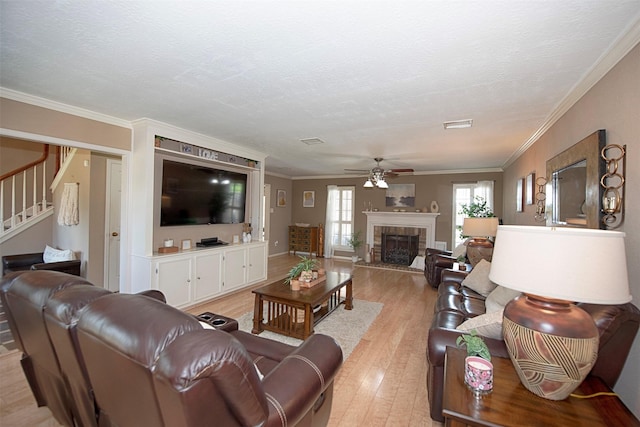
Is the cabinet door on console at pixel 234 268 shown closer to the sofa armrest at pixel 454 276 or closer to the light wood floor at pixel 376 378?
the light wood floor at pixel 376 378

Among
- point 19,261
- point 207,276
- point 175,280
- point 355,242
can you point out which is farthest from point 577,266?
point 355,242

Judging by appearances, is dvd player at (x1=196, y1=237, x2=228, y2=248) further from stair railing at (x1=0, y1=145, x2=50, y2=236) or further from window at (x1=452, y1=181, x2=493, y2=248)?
window at (x1=452, y1=181, x2=493, y2=248)

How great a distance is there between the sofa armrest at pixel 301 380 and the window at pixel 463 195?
242 inches

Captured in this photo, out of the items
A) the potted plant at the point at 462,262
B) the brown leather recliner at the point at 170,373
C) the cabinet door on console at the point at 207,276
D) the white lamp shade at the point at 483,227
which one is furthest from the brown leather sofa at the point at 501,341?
the cabinet door on console at the point at 207,276

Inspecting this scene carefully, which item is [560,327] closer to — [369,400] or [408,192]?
[369,400]

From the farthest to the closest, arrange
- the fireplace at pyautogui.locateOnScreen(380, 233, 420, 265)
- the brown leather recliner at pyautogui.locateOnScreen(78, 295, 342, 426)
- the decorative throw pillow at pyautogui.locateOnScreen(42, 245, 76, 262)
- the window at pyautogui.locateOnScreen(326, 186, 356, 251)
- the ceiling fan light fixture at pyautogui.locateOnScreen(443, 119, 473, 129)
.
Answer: the window at pyautogui.locateOnScreen(326, 186, 356, 251), the fireplace at pyautogui.locateOnScreen(380, 233, 420, 265), the decorative throw pillow at pyautogui.locateOnScreen(42, 245, 76, 262), the ceiling fan light fixture at pyautogui.locateOnScreen(443, 119, 473, 129), the brown leather recliner at pyautogui.locateOnScreen(78, 295, 342, 426)

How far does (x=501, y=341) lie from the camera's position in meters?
1.74

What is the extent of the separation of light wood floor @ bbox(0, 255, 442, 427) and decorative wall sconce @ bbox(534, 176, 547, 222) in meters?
1.80

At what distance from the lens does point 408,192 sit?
24.3 feet

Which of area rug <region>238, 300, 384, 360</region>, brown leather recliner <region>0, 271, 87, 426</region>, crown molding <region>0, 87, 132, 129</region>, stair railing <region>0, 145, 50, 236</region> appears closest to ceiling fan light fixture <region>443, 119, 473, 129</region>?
area rug <region>238, 300, 384, 360</region>

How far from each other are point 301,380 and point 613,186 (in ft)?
7.59

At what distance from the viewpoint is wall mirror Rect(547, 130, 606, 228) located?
1.97 m

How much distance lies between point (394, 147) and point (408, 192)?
9.97 ft

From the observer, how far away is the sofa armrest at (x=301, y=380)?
1093 mm
